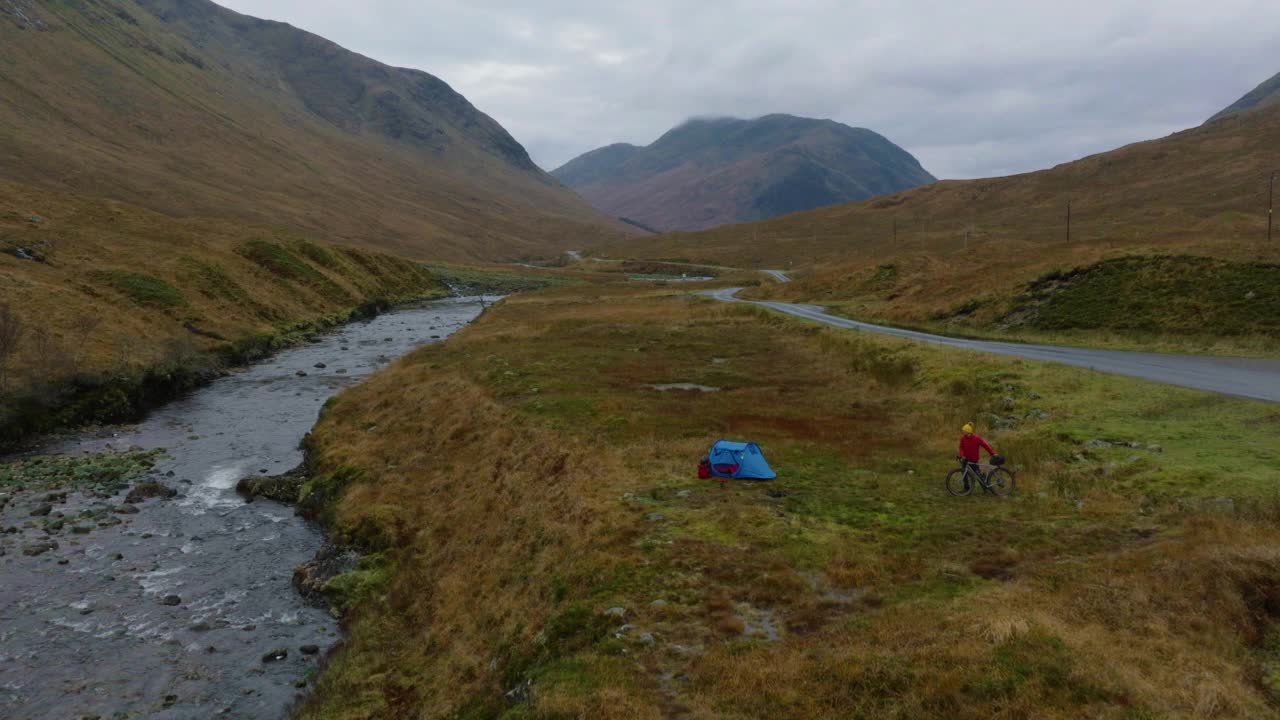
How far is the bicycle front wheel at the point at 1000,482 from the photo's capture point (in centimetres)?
2156

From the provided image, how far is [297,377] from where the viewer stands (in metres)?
56.8

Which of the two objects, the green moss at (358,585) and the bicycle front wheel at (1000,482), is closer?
the bicycle front wheel at (1000,482)

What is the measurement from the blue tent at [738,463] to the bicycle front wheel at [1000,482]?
21.3 feet

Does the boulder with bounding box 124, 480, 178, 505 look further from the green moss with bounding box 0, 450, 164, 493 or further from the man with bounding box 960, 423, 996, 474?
the man with bounding box 960, 423, 996, 474

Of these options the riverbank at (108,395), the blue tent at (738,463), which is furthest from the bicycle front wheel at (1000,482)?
the riverbank at (108,395)

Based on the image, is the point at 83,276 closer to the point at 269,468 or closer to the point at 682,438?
the point at 269,468

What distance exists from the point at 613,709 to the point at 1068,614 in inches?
332

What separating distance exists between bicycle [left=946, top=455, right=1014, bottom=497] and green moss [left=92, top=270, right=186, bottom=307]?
6706cm

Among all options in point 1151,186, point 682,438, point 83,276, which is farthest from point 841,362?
point 1151,186

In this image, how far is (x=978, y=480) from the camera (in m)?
21.6

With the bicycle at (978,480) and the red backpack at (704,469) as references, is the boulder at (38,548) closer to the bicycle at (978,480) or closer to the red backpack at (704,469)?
the red backpack at (704,469)

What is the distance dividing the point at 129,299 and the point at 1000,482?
68600 mm

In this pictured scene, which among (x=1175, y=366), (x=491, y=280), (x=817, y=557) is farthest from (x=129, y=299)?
(x=491, y=280)

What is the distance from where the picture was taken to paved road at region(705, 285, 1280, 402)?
2941 cm
